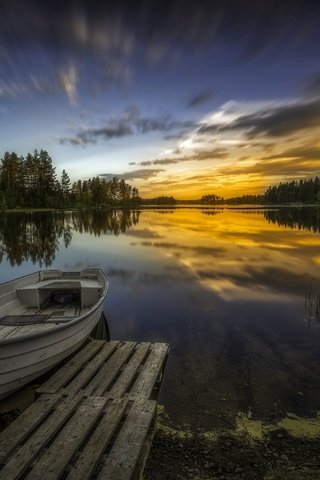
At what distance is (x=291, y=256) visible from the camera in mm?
28266

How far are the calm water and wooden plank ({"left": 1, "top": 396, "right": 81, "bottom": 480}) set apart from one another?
2128mm

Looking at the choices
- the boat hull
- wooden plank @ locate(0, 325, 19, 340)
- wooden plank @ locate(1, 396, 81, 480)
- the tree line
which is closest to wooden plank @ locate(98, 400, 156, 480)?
wooden plank @ locate(1, 396, 81, 480)

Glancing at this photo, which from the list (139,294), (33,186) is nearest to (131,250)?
(139,294)

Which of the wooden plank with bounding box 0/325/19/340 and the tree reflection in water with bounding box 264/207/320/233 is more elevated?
the wooden plank with bounding box 0/325/19/340

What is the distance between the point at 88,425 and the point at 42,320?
461 centimetres

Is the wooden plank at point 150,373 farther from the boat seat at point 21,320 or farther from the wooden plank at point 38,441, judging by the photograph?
the boat seat at point 21,320

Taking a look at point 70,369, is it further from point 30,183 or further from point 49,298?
point 30,183

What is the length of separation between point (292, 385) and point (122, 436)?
14.8ft

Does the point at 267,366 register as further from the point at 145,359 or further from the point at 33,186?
the point at 33,186

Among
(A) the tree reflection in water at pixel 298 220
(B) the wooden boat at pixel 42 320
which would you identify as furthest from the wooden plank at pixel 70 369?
(A) the tree reflection in water at pixel 298 220

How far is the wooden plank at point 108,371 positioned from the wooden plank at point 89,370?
0.14m

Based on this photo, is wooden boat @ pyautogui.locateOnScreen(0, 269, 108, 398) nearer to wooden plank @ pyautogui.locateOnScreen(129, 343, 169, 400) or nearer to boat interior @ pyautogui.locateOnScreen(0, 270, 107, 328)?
boat interior @ pyautogui.locateOnScreen(0, 270, 107, 328)

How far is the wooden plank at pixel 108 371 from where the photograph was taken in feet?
23.9

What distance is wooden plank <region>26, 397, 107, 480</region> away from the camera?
4.82m
